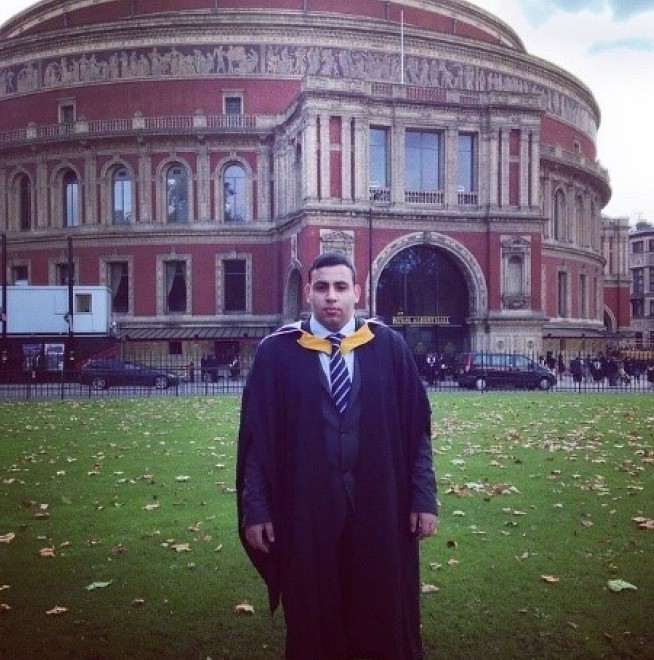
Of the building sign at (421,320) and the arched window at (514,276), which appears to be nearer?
the building sign at (421,320)

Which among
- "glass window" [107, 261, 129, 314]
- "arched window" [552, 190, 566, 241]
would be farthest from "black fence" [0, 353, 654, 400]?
"arched window" [552, 190, 566, 241]

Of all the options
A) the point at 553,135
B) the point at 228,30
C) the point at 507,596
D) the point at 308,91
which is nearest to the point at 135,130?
the point at 228,30

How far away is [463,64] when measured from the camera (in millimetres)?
44688

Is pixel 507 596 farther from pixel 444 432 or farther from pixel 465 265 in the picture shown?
pixel 465 265

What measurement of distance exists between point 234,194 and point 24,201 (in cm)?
1324

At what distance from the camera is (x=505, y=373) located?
29844 mm

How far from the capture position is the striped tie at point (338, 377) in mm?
4693

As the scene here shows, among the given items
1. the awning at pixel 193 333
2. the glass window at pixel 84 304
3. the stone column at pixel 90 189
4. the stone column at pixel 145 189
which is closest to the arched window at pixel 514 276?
the awning at pixel 193 333

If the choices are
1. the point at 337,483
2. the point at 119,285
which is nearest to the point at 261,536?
the point at 337,483

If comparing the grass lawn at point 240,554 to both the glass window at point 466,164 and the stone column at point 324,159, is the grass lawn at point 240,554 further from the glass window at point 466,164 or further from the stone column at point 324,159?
the glass window at point 466,164

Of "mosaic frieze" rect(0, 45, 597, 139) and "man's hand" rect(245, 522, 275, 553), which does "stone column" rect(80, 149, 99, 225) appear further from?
"man's hand" rect(245, 522, 275, 553)

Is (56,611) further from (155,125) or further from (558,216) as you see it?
(558,216)

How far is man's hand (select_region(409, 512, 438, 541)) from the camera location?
4719 millimetres

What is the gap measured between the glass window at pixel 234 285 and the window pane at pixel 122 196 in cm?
623
